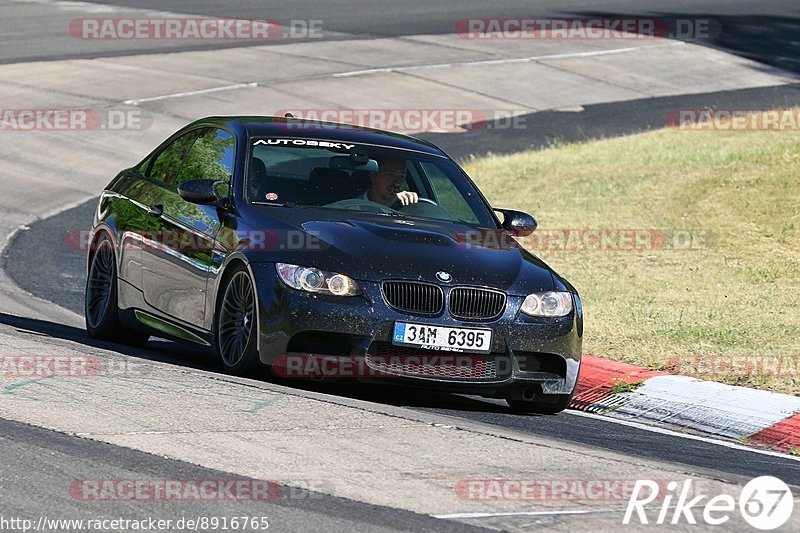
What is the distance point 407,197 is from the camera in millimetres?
9867

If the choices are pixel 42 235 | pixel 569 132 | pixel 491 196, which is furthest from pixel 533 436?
pixel 569 132

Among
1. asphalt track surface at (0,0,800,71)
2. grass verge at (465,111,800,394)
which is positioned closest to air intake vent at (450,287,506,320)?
grass verge at (465,111,800,394)

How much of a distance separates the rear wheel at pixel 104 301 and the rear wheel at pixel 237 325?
158 cm

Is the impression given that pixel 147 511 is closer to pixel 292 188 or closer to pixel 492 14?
pixel 292 188

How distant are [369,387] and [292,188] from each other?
1.32 metres

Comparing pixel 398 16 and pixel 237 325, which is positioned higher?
pixel 237 325

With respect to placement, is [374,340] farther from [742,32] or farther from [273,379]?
[742,32]

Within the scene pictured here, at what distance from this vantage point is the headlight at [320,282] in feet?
27.8

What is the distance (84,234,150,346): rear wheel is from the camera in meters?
10.8

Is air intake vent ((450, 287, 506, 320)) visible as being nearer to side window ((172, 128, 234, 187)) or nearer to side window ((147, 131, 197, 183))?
side window ((172, 128, 234, 187))

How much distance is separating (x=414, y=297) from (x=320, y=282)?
53 centimetres

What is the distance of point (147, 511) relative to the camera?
5.80m

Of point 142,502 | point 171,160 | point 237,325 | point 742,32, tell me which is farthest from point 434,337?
point 742,32

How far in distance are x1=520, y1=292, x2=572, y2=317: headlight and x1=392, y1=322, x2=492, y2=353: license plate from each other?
404 millimetres
